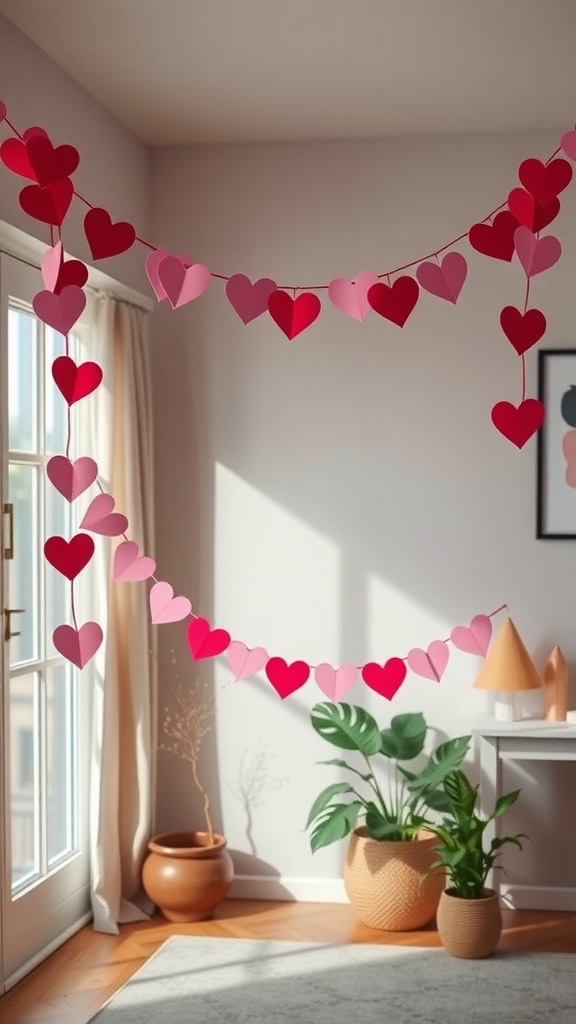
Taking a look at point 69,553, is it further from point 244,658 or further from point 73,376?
point 244,658

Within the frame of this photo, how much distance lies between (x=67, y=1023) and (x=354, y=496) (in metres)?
1.98

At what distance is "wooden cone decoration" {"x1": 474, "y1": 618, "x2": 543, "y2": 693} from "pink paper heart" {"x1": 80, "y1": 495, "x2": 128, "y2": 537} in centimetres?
181

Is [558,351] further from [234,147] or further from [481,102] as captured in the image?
[234,147]

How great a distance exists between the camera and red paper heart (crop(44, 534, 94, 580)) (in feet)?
8.35

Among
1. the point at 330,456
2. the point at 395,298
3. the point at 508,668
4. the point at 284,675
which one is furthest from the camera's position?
the point at 330,456

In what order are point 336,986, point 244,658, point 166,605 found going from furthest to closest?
1. point 336,986
2. point 244,658
3. point 166,605

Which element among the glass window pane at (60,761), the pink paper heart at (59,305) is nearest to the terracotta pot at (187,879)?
the glass window pane at (60,761)

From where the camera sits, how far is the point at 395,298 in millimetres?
2730

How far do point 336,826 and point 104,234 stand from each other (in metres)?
2.30

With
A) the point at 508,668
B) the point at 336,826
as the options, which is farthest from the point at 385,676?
the point at 336,826

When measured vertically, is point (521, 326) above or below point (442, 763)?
above

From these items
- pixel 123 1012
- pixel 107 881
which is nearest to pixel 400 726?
pixel 107 881

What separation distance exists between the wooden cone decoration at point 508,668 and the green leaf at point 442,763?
0.70 feet

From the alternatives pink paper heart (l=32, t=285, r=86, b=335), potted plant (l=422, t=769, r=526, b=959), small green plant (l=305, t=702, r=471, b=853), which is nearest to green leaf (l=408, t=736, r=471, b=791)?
small green plant (l=305, t=702, r=471, b=853)
